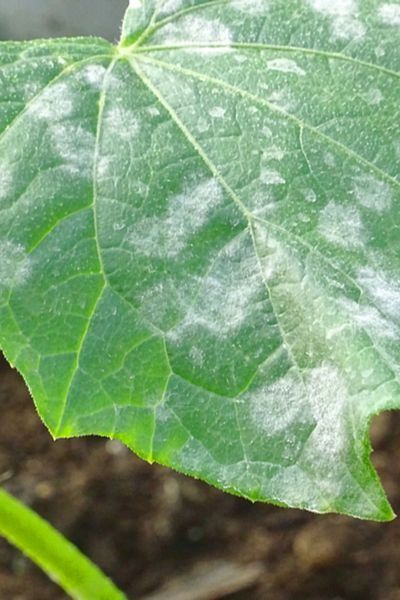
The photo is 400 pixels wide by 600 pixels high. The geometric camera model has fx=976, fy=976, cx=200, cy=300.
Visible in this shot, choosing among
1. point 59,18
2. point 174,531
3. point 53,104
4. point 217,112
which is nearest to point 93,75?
point 53,104

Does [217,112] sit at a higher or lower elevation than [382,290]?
higher

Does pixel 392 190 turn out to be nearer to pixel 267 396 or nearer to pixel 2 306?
pixel 267 396

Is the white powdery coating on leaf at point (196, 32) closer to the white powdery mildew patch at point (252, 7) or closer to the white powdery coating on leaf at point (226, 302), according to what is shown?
the white powdery mildew patch at point (252, 7)

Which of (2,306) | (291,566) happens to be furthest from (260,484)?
(291,566)

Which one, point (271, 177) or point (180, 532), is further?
point (180, 532)

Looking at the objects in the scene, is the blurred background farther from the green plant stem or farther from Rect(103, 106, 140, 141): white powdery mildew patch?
Rect(103, 106, 140, 141): white powdery mildew patch

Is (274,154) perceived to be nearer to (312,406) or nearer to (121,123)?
(121,123)

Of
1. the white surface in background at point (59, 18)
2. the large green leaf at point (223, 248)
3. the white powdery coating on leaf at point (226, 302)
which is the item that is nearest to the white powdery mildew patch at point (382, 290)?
the large green leaf at point (223, 248)
